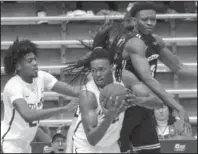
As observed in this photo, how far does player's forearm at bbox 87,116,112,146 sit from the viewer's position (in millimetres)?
4266

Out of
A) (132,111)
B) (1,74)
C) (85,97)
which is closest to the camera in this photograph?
(85,97)

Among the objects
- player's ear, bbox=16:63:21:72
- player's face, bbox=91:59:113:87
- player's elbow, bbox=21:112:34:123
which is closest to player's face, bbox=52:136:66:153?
player's ear, bbox=16:63:21:72

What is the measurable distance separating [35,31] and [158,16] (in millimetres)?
1878

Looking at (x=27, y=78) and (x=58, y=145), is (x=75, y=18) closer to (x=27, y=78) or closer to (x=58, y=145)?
(x=58, y=145)

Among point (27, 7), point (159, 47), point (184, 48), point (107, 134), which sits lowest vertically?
point (107, 134)

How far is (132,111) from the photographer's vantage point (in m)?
5.45

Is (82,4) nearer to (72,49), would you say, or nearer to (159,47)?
(72,49)

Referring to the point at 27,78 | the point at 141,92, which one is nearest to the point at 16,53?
the point at 27,78

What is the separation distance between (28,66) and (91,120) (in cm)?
136

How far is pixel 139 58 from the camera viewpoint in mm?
5395

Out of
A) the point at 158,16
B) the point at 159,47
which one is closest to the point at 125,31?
the point at 159,47

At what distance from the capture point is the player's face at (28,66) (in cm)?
561

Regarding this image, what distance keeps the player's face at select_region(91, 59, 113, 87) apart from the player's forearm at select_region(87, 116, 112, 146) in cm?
43

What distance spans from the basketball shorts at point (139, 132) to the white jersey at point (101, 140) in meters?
0.57
